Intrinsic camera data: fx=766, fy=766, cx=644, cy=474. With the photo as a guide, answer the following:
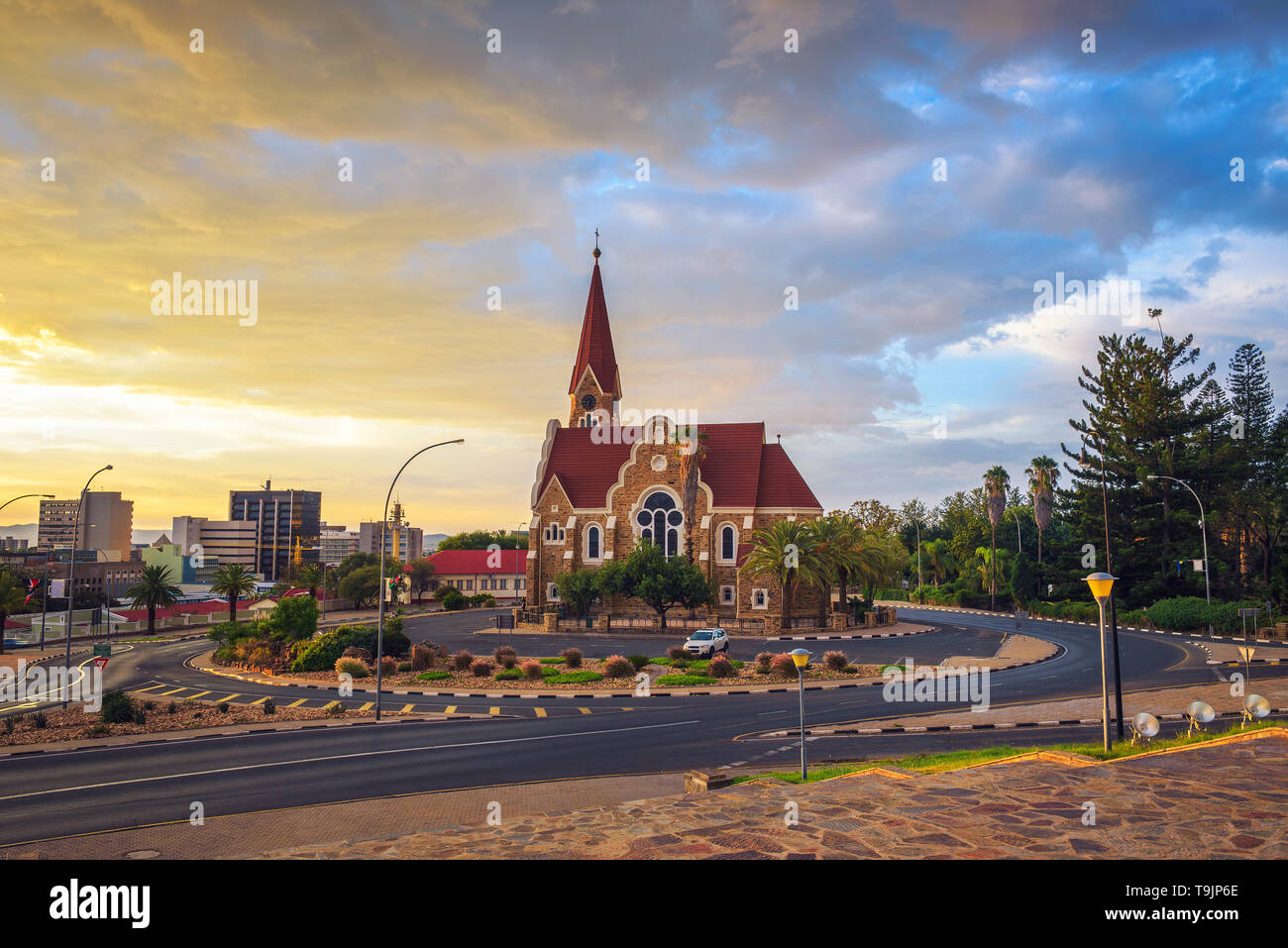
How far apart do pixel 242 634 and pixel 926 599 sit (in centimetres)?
6640

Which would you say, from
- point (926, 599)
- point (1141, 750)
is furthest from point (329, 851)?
point (926, 599)

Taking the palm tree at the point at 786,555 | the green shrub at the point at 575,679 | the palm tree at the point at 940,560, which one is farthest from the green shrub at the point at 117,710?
the palm tree at the point at 940,560

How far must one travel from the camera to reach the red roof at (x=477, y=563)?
93.1 meters

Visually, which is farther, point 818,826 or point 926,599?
point 926,599

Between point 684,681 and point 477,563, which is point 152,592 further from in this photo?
point 684,681

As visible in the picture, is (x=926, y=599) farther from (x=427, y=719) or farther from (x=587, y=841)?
(x=587, y=841)

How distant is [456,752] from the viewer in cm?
1923

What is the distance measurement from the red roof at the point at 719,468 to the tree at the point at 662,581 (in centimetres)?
924

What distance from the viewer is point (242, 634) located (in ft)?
139

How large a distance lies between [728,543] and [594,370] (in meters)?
22.9

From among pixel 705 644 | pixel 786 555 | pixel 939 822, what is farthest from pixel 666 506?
pixel 939 822

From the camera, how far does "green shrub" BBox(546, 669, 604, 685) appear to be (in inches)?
1270

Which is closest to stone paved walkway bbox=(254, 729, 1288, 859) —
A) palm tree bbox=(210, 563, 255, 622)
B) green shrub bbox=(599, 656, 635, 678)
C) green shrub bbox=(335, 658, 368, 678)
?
green shrub bbox=(599, 656, 635, 678)
